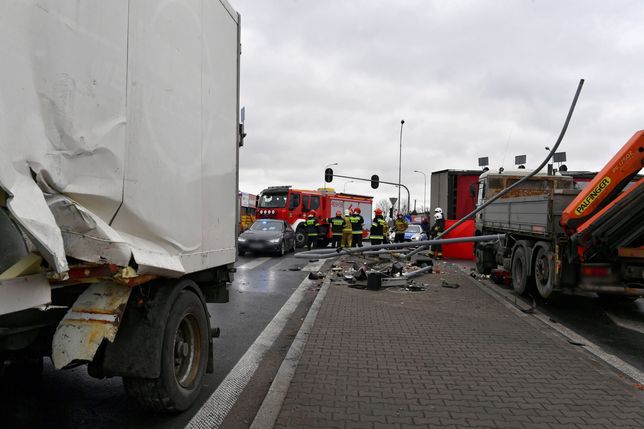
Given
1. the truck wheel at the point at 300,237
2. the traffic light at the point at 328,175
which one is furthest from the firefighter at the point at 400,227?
the traffic light at the point at 328,175

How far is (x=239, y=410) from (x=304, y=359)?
122cm

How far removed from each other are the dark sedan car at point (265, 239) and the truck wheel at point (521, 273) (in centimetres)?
961

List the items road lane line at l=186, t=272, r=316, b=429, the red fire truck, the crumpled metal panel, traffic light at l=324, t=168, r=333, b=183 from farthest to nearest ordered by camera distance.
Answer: traffic light at l=324, t=168, r=333, b=183 → the red fire truck → road lane line at l=186, t=272, r=316, b=429 → the crumpled metal panel

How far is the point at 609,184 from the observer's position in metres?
6.90

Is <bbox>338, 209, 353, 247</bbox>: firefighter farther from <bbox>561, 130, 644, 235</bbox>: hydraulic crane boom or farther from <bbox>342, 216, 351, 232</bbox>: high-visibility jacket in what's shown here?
<bbox>561, 130, 644, 235</bbox>: hydraulic crane boom

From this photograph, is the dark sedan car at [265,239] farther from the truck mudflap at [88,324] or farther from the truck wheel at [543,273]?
the truck mudflap at [88,324]

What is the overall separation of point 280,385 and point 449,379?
5.29 ft

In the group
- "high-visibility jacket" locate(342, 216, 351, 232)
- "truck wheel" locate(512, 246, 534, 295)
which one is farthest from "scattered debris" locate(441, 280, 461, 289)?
"high-visibility jacket" locate(342, 216, 351, 232)

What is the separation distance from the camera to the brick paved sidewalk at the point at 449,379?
3635 mm

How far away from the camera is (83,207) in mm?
2426

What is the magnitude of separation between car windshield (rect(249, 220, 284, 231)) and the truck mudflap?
51.5ft

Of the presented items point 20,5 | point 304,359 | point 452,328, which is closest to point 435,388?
point 304,359

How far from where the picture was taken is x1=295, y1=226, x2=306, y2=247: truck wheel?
22.9 meters

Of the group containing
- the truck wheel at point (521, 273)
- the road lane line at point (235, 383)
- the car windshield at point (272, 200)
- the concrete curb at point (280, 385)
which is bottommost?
the road lane line at point (235, 383)
